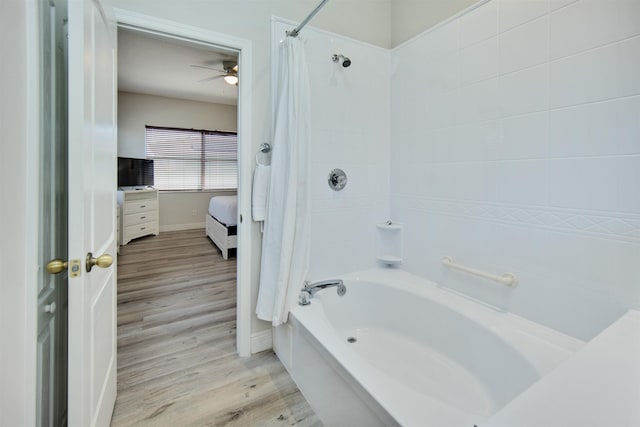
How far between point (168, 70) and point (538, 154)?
463cm

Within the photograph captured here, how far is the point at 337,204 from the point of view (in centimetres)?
213

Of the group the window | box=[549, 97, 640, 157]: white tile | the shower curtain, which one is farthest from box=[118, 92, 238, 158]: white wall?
box=[549, 97, 640, 157]: white tile

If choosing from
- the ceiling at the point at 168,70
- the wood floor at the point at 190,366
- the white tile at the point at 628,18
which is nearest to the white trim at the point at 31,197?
the wood floor at the point at 190,366

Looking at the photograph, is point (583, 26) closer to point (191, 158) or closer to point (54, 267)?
point (54, 267)

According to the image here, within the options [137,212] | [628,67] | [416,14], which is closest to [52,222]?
[628,67]

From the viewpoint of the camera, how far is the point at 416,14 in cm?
210

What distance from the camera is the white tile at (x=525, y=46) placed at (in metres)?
1.40

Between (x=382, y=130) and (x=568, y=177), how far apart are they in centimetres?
124

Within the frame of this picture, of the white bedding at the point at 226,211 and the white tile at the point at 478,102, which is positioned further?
the white bedding at the point at 226,211

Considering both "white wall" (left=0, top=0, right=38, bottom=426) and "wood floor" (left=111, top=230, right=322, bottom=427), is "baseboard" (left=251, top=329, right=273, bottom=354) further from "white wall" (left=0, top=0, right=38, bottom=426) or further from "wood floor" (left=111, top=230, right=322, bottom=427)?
"white wall" (left=0, top=0, right=38, bottom=426)

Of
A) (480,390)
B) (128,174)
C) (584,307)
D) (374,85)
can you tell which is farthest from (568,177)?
(128,174)

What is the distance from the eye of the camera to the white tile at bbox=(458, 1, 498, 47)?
1598 mm

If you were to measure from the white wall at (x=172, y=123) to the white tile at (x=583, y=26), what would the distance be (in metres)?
5.94

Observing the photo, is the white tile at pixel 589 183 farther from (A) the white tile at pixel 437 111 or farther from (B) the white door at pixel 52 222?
(B) the white door at pixel 52 222
